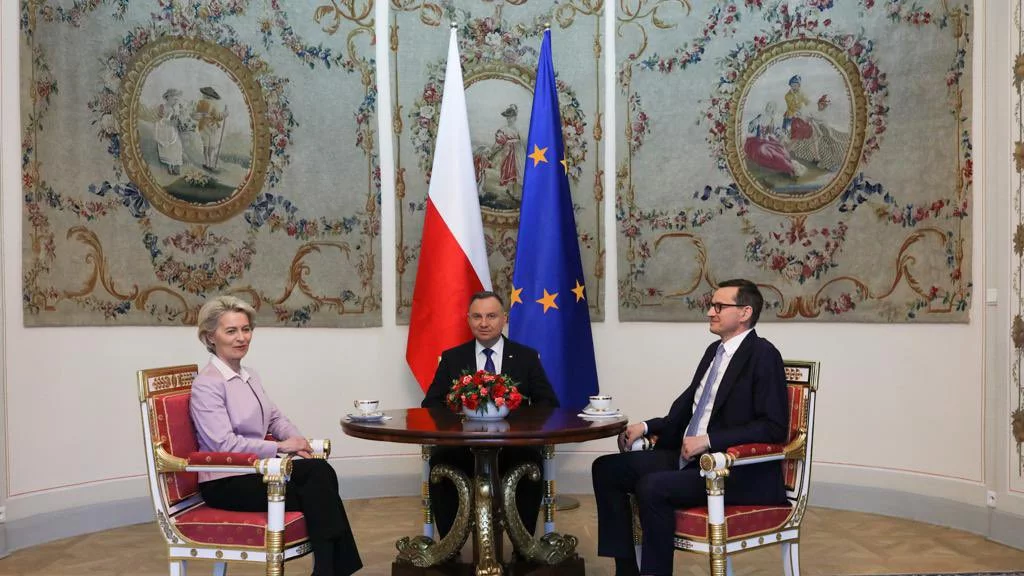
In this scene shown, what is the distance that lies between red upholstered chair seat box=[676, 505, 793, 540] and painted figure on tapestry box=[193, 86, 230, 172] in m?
3.95

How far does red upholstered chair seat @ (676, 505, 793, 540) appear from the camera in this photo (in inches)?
132

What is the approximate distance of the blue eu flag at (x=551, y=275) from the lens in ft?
18.7

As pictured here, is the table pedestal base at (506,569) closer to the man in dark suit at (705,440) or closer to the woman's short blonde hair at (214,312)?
the man in dark suit at (705,440)

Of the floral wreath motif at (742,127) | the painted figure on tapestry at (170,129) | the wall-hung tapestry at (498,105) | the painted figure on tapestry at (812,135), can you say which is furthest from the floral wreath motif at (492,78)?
the painted figure on tapestry at (170,129)

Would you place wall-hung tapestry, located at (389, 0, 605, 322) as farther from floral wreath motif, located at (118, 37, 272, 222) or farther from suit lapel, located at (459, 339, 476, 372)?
suit lapel, located at (459, 339, 476, 372)

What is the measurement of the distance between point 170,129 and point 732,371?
13.0 feet

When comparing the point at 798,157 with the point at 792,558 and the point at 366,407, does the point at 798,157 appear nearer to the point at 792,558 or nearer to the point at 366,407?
the point at 792,558

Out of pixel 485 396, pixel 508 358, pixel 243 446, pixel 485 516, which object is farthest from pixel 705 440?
pixel 243 446

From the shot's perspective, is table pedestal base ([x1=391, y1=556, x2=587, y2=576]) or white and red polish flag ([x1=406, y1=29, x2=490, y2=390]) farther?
white and red polish flag ([x1=406, y1=29, x2=490, y2=390])

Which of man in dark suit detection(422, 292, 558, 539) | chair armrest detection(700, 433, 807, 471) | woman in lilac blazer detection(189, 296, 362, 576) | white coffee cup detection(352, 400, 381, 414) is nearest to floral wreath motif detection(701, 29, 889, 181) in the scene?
man in dark suit detection(422, 292, 558, 539)

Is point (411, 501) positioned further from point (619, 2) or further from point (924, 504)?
point (619, 2)

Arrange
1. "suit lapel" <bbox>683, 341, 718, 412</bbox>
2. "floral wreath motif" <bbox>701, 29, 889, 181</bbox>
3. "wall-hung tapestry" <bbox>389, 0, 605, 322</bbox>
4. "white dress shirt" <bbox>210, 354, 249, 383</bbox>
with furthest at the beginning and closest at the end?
"wall-hung tapestry" <bbox>389, 0, 605, 322</bbox>, "floral wreath motif" <bbox>701, 29, 889, 181</bbox>, "suit lapel" <bbox>683, 341, 718, 412</bbox>, "white dress shirt" <bbox>210, 354, 249, 383</bbox>

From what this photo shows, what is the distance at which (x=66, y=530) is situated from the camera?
520 cm

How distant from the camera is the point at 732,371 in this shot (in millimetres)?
3652
